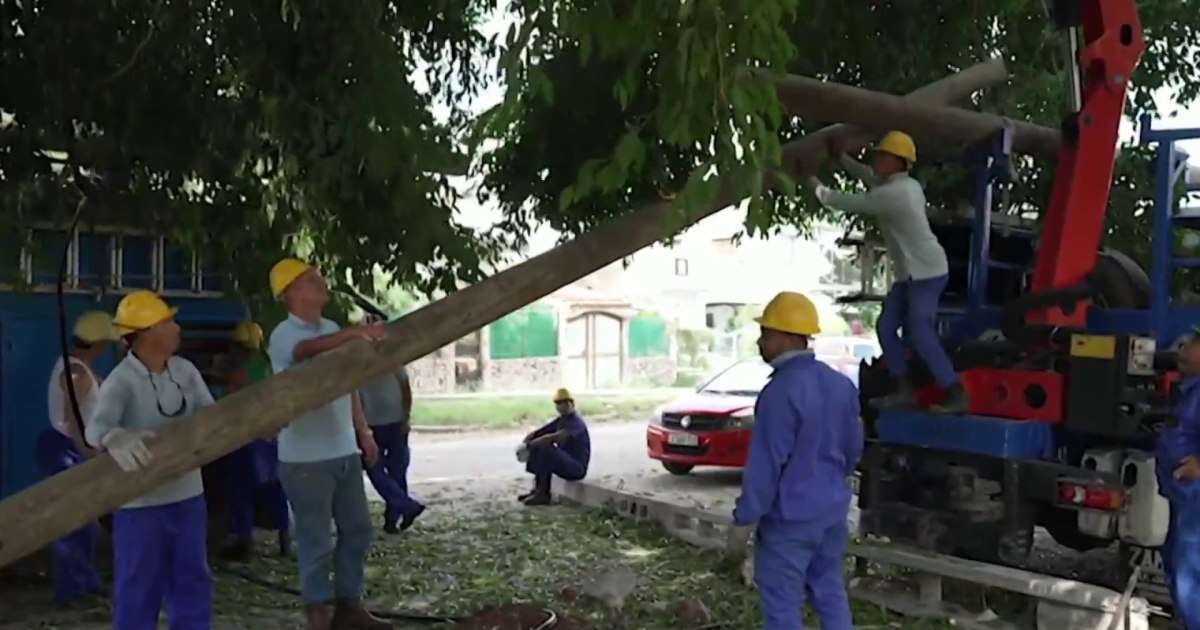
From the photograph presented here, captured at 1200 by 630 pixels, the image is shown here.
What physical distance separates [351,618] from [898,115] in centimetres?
374

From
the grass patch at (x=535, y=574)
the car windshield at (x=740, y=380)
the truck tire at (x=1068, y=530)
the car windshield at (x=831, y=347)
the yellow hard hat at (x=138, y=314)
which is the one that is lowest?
the grass patch at (x=535, y=574)

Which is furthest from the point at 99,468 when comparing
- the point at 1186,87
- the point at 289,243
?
the point at 1186,87

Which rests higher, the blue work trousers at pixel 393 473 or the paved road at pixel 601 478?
the blue work trousers at pixel 393 473

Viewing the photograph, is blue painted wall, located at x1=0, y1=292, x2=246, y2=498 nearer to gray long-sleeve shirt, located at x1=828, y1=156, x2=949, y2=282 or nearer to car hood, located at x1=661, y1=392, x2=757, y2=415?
gray long-sleeve shirt, located at x1=828, y1=156, x2=949, y2=282

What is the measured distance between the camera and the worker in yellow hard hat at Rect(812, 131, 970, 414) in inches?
239

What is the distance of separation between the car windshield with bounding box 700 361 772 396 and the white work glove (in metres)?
9.79

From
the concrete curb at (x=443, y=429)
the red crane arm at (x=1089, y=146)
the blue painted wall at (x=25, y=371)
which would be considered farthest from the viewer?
the concrete curb at (x=443, y=429)

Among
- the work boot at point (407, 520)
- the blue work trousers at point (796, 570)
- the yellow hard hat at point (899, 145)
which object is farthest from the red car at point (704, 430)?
the blue work trousers at point (796, 570)

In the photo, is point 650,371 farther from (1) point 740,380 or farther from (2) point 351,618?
(2) point 351,618

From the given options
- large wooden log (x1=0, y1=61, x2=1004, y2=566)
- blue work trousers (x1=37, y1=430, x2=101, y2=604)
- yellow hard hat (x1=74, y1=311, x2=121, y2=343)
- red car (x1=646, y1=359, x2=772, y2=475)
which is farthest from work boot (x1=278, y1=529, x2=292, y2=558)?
red car (x1=646, y1=359, x2=772, y2=475)

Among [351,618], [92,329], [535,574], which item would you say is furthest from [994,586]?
[92,329]

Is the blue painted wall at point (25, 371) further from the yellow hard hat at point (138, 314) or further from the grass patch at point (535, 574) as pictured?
the yellow hard hat at point (138, 314)

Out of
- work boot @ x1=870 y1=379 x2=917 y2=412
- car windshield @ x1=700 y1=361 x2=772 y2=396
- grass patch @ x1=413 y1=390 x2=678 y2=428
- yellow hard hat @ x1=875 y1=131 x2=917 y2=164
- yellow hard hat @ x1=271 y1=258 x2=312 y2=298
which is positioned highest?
yellow hard hat @ x1=875 y1=131 x2=917 y2=164

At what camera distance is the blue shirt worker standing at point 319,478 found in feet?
16.9
